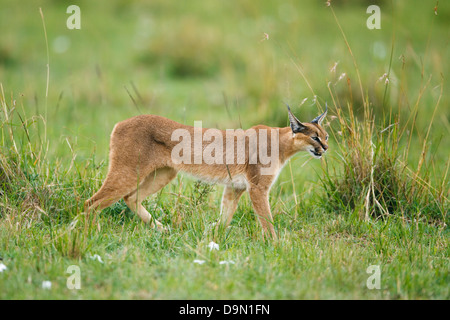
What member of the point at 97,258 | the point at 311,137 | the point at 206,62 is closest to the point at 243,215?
the point at 311,137

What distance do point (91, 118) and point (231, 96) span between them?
287cm

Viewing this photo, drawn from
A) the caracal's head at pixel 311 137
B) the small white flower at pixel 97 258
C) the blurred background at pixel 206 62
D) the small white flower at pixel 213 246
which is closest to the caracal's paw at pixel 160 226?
the small white flower at pixel 213 246

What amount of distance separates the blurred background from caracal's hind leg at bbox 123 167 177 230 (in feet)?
5.71

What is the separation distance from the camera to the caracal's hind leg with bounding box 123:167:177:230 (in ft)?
18.2

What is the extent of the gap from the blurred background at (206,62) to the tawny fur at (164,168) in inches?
75.9

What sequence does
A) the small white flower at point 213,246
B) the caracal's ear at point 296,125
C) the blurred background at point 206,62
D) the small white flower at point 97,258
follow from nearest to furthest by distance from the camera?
the small white flower at point 97,258 < the small white flower at point 213,246 < the caracal's ear at point 296,125 < the blurred background at point 206,62

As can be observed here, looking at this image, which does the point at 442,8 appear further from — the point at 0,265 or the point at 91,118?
the point at 0,265

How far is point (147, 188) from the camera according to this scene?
571 cm

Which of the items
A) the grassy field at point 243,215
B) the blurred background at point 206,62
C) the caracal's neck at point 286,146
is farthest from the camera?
the blurred background at point 206,62

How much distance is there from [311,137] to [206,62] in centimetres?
717

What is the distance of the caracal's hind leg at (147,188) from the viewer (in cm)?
555

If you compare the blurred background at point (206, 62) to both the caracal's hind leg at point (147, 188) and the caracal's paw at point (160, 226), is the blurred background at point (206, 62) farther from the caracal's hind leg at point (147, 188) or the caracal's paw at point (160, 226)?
the caracal's paw at point (160, 226)

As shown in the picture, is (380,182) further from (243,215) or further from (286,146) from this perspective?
(243,215)

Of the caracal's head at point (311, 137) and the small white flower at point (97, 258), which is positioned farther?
the caracal's head at point (311, 137)
